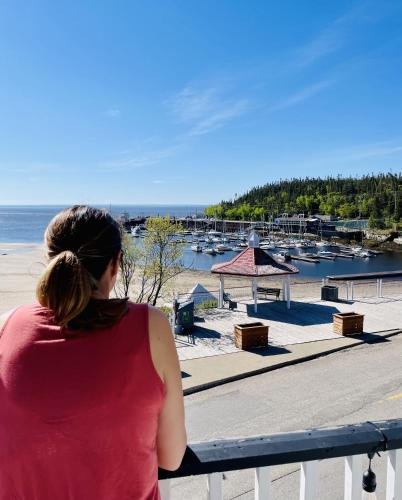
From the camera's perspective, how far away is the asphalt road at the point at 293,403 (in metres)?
5.88

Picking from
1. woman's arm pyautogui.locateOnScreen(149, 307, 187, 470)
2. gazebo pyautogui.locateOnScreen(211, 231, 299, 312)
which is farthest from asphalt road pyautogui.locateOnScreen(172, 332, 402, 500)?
gazebo pyautogui.locateOnScreen(211, 231, 299, 312)

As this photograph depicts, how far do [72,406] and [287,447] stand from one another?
84 centimetres

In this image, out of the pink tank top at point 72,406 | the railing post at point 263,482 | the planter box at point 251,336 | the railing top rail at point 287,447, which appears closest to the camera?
the pink tank top at point 72,406

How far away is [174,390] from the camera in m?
1.17

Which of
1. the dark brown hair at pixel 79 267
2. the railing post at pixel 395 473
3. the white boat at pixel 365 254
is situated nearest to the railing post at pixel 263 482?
the railing post at pixel 395 473

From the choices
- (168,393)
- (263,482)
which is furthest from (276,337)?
(168,393)

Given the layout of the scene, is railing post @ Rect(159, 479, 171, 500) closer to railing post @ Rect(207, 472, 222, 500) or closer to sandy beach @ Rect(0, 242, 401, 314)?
railing post @ Rect(207, 472, 222, 500)

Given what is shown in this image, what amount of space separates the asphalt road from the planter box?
162cm

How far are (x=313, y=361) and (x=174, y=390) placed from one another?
441 inches

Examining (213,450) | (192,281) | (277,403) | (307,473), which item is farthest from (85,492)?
(192,281)

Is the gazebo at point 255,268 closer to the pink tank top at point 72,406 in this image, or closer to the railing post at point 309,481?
the railing post at point 309,481

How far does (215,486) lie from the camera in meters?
1.53

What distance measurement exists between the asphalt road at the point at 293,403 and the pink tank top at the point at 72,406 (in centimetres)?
487

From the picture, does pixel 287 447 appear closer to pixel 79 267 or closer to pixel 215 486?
pixel 215 486
